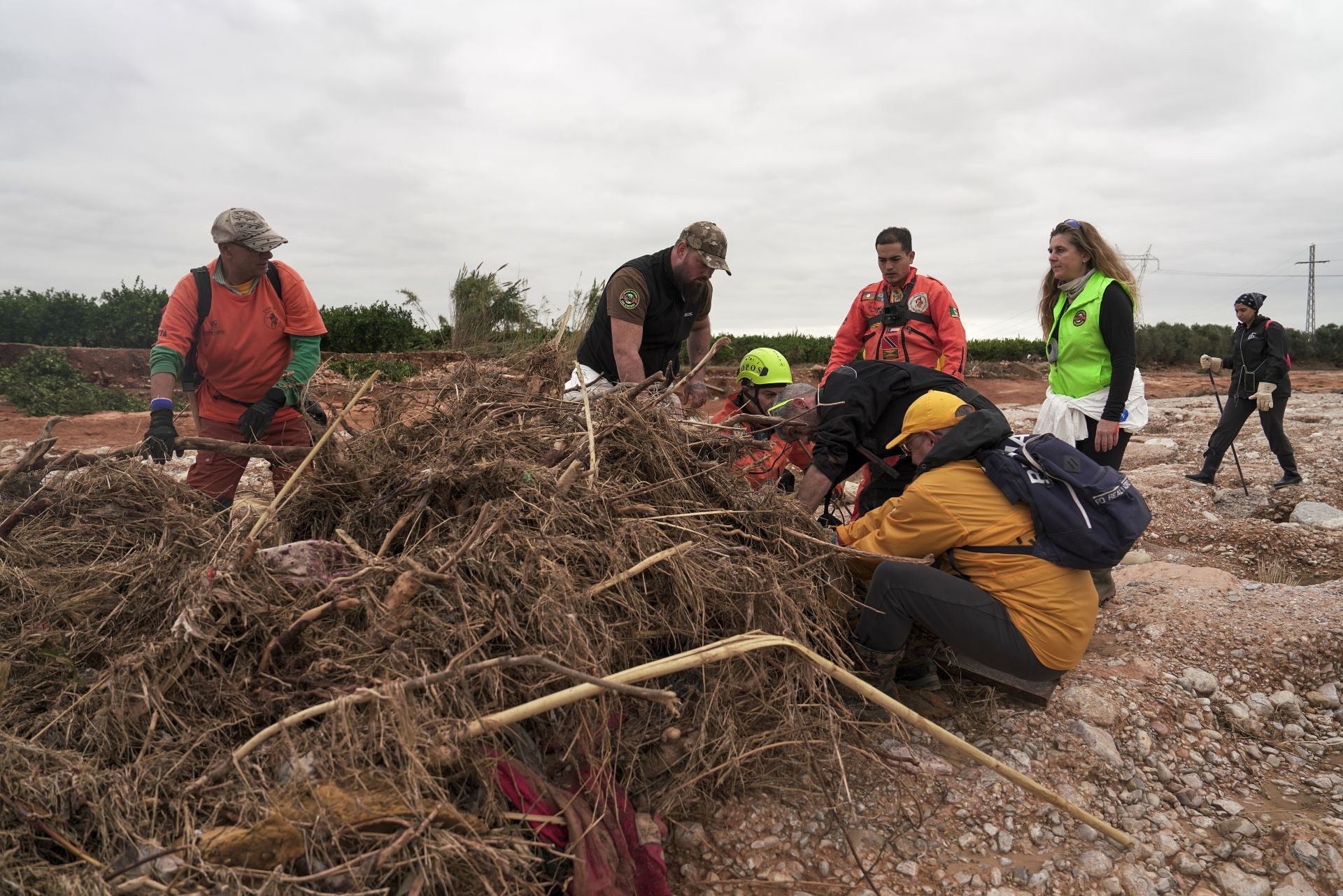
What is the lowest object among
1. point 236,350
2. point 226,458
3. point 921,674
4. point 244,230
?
point 921,674

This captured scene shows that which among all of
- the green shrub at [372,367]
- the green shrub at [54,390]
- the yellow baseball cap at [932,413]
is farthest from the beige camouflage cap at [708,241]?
the green shrub at [54,390]

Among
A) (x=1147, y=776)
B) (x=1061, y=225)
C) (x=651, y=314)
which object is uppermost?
(x=1061, y=225)

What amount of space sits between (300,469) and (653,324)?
191 cm

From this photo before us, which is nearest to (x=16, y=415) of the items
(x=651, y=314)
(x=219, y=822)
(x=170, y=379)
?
(x=170, y=379)

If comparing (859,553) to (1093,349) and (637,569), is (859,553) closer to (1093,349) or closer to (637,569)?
(637,569)

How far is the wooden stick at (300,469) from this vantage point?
2.42 meters

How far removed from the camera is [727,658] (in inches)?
85.0

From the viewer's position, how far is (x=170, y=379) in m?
3.46

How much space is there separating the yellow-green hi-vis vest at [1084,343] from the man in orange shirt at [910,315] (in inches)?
19.7

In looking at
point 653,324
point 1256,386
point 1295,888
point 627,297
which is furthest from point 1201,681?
point 1256,386

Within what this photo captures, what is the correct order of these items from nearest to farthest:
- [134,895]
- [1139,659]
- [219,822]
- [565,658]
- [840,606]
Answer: [134,895] → [219,822] → [565,658] → [840,606] → [1139,659]

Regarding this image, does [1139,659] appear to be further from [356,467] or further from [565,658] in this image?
[356,467]

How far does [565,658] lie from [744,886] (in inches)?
32.1

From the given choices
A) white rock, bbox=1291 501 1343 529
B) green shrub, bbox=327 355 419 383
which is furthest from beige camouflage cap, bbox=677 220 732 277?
green shrub, bbox=327 355 419 383
